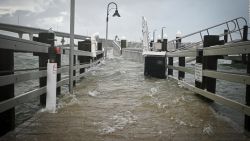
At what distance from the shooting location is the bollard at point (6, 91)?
3560 mm

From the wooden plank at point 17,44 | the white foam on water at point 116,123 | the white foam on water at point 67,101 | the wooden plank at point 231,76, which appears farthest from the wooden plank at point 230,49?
the wooden plank at point 17,44

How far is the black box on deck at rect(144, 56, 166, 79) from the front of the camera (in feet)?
37.0

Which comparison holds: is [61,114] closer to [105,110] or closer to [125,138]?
[105,110]

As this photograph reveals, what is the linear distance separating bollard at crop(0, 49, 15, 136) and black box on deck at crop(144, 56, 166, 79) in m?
A: 8.11

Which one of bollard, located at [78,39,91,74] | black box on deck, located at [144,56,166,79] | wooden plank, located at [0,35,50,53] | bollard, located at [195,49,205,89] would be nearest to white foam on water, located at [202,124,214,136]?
bollard, located at [195,49,205,89]

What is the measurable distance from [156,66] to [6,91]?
8219 millimetres

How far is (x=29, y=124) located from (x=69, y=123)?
58 centimetres

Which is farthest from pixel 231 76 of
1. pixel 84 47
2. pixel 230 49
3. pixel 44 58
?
pixel 84 47

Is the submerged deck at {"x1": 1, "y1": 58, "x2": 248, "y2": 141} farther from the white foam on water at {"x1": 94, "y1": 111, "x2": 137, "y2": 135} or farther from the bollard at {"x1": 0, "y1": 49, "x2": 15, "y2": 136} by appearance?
the bollard at {"x1": 0, "y1": 49, "x2": 15, "y2": 136}

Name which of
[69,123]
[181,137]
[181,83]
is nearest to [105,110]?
[69,123]

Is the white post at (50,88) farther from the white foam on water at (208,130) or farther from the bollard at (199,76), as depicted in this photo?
the bollard at (199,76)

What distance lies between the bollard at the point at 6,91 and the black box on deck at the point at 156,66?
8.11 metres

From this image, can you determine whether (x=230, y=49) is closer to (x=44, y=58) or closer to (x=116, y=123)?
(x=116, y=123)

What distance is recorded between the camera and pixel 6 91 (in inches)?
144
